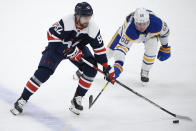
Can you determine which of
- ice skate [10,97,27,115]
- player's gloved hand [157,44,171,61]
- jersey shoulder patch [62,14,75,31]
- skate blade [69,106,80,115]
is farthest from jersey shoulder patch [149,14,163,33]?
ice skate [10,97,27,115]

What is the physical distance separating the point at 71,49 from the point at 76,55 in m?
0.08

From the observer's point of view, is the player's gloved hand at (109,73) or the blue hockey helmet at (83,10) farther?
the player's gloved hand at (109,73)

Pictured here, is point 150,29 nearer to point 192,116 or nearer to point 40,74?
point 192,116

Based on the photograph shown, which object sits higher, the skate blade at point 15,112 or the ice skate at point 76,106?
the skate blade at point 15,112

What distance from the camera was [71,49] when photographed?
2.65m

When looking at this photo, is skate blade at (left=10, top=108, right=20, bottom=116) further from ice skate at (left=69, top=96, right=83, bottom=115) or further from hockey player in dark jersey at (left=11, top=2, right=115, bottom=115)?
ice skate at (left=69, top=96, right=83, bottom=115)

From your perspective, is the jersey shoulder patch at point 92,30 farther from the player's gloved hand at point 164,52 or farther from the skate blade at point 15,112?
the player's gloved hand at point 164,52

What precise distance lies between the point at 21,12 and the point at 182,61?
3.57 meters

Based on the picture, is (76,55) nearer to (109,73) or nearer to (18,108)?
(109,73)

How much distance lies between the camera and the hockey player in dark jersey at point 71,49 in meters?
2.48

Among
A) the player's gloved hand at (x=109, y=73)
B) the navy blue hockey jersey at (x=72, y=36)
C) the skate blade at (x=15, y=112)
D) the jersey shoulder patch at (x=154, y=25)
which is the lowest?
the skate blade at (x=15, y=112)

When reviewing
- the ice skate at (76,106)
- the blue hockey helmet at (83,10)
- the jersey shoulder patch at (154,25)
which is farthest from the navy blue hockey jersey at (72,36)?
the jersey shoulder patch at (154,25)

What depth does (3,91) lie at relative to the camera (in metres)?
3.17

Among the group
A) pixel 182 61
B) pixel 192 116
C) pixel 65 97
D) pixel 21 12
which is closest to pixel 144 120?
pixel 192 116
